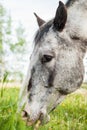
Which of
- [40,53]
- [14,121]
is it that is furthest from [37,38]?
[14,121]

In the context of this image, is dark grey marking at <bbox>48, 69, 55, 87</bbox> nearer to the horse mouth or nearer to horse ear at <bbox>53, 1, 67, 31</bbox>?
the horse mouth

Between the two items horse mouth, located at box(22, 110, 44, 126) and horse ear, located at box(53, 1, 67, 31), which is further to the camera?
horse ear, located at box(53, 1, 67, 31)

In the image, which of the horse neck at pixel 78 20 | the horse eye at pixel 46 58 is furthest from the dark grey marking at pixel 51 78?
the horse neck at pixel 78 20

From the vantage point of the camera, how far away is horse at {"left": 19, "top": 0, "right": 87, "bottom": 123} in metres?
5.28

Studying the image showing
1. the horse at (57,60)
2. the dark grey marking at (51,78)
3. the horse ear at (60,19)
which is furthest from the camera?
the horse ear at (60,19)

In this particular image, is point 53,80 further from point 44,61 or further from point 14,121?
point 14,121

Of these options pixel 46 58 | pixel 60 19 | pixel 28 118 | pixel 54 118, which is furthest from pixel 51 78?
pixel 54 118

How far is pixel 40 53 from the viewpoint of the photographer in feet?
18.1

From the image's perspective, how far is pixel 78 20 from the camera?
5949mm

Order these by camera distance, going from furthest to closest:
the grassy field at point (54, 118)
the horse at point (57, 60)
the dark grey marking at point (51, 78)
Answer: the dark grey marking at point (51, 78), the horse at point (57, 60), the grassy field at point (54, 118)

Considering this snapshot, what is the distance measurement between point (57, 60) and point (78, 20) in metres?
0.74

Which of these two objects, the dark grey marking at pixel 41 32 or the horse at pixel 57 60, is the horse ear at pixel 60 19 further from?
the dark grey marking at pixel 41 32

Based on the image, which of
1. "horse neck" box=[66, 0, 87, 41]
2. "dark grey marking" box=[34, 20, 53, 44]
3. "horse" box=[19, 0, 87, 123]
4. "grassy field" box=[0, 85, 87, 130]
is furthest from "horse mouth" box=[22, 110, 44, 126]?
"horse neck" box=[66, 0, 87, 41]

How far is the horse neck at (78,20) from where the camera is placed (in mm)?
5867
